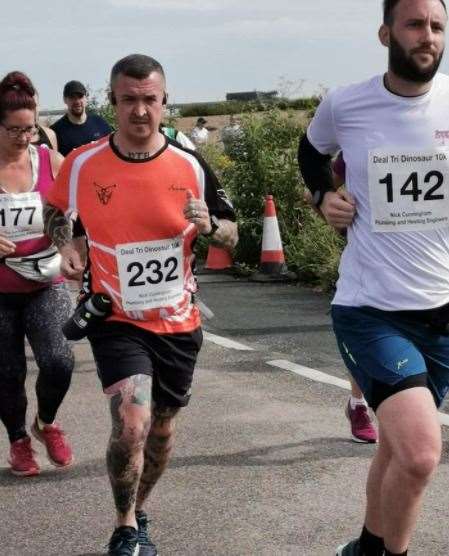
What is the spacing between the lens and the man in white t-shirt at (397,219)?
14.3ft

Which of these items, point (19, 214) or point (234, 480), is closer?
point (234, 480)

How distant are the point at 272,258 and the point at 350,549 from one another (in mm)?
8919

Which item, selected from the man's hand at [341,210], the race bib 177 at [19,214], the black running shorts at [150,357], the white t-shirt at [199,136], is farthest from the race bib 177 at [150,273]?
the white t-shirt at [199,136]

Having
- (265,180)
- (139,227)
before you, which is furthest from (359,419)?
(265,180)

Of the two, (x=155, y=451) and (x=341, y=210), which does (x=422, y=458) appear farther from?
(x=155, y=451)

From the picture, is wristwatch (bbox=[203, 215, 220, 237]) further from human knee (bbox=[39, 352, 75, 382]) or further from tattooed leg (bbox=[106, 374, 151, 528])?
human knee (bbox=[39, 352, 75, 382])

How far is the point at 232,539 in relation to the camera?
17.1 feet

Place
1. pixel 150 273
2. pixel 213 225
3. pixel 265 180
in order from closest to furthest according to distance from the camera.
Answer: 1. pixel 150 273
2. pixel 213 225
3. pixel 265 180

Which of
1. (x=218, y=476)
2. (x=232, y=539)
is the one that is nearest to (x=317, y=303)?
(x=218, y=476)

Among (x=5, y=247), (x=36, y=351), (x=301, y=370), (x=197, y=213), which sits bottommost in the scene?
(x=301, y=370)

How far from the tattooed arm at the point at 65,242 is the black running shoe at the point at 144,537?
97 centimetres

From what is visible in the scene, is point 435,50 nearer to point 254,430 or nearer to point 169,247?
point 169,247

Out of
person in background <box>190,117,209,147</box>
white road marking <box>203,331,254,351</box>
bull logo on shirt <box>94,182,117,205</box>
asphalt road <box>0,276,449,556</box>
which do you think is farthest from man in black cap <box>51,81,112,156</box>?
person in background <box>190,117,209,147</box>

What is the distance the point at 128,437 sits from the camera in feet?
15.8
